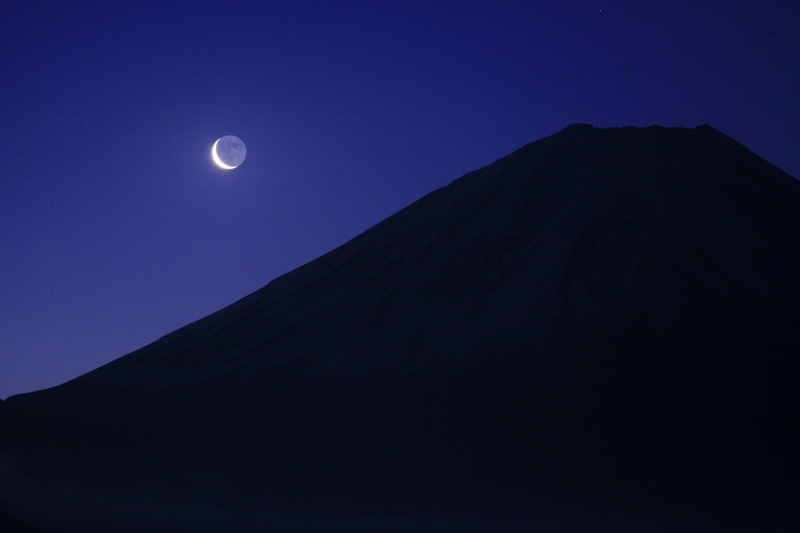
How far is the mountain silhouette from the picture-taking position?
2372 centimetres

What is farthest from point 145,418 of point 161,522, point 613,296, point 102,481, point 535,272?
point 613,296

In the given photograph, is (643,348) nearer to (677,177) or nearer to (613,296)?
(613,296)

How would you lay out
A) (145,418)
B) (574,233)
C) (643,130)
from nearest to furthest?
(145,418)
(574,233)
(643,130)

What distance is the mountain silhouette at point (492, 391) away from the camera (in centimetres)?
2372

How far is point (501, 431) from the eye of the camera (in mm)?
26172

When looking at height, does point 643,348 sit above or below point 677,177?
below

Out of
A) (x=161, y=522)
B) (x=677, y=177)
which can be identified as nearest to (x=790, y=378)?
(x=677, y=177)

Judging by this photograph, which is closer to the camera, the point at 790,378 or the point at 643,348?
the point at 790,378

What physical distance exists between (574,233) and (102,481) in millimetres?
29274

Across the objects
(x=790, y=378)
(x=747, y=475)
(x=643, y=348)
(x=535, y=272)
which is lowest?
(x=747, y=475)

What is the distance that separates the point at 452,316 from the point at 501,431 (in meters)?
9.14

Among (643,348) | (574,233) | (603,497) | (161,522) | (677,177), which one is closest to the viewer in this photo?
(603,497)

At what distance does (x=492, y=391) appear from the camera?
2766 cm

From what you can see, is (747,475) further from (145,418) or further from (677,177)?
(145,418)
